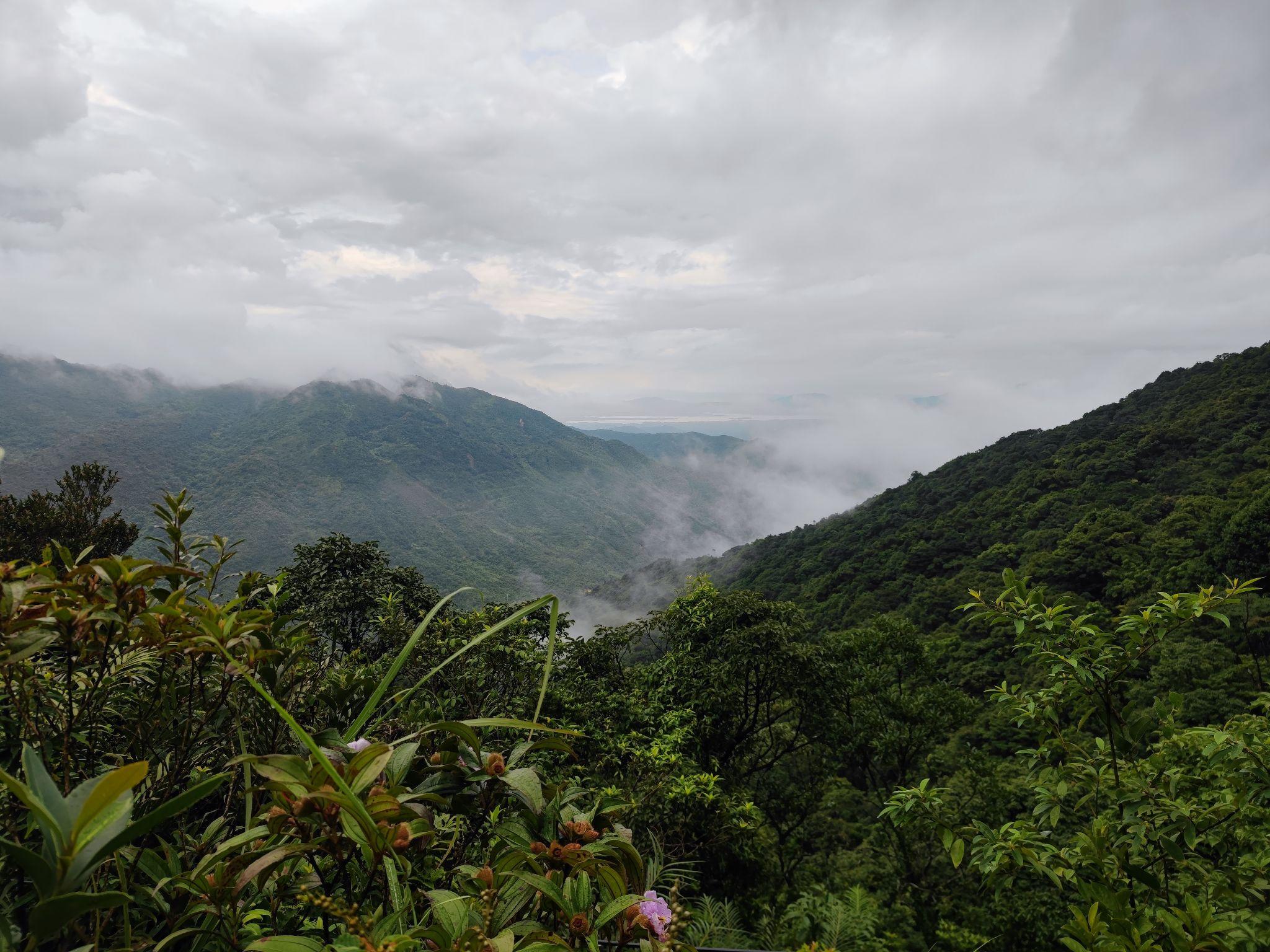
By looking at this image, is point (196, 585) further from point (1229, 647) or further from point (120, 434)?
point (120, 434)

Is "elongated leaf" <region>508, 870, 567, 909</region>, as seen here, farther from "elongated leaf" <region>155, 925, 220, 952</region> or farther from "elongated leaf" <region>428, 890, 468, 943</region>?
"elongated leaf" <region>155, 925, 220, 952</region>

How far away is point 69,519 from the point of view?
13820 millimetres

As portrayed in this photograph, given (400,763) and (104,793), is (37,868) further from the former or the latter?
(400,763)

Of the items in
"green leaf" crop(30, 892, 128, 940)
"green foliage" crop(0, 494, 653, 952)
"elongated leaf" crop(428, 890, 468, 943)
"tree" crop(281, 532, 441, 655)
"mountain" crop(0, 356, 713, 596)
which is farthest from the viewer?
"mountain" crop(0, 356, 713, 596)

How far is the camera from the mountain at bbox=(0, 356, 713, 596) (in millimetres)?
80312

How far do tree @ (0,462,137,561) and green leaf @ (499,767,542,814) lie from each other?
14879 millimetres

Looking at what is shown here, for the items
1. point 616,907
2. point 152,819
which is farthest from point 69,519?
point 616,907

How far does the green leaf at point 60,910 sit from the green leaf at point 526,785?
0.46 m

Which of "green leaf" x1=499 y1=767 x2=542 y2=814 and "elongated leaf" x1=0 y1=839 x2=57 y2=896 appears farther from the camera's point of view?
"green leaf" x1=499 y1=767 x2=542 y2=814

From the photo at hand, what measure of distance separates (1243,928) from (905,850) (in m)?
9.96

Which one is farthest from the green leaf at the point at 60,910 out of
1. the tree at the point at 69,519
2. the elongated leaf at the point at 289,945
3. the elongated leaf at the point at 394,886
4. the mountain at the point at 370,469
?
the mountain at the point at 370,469

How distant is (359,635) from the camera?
11.6m

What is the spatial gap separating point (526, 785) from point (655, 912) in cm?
25

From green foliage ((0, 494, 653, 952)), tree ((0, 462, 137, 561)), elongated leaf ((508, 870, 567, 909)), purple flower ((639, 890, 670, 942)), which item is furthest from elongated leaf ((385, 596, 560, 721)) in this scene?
tree ((0, 462, 137, 561))
